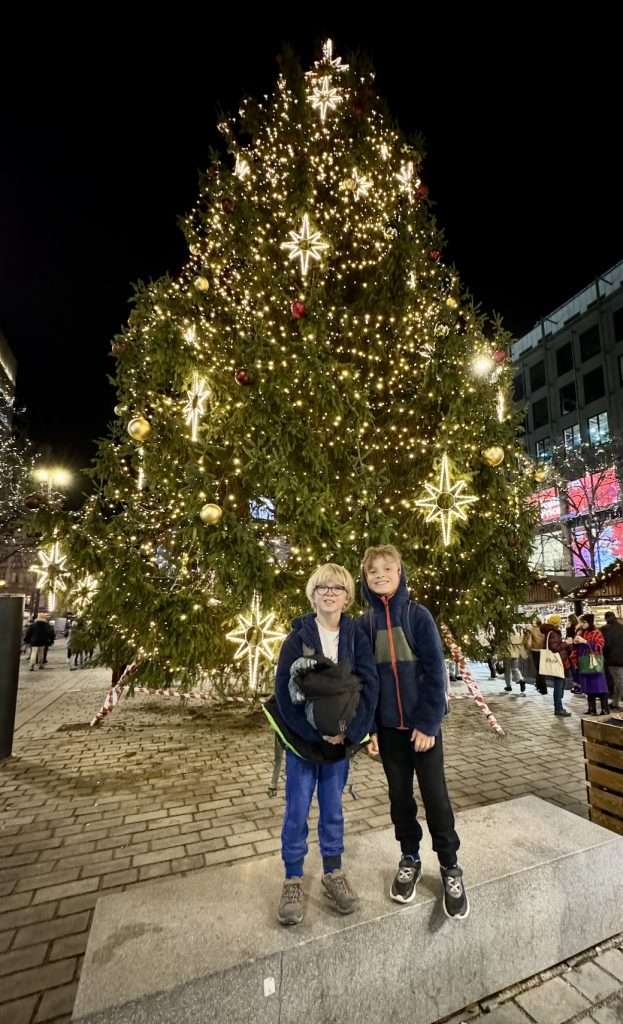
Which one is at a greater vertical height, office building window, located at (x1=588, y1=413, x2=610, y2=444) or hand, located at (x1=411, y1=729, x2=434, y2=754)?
office building window, located at (x1=588, y1=413, x2=610, y2=444)

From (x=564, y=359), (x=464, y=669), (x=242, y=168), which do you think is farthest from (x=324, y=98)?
(x=564, y=359)

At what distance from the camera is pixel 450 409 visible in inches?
299

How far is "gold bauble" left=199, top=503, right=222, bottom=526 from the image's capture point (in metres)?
6.58

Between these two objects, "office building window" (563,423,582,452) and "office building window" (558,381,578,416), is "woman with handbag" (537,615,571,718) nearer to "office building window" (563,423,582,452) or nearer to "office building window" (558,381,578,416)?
"office building window" (563,423,582,452)

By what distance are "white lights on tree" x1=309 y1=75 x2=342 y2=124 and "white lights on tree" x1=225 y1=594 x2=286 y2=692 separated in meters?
9.33

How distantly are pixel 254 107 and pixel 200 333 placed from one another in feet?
17.1

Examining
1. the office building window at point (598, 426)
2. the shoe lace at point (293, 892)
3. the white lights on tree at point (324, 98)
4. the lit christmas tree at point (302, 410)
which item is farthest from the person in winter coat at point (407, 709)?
the office building window at point (598, 426)

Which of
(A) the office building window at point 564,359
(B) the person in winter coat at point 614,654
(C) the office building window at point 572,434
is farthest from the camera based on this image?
(A) the office building window at point 564,359

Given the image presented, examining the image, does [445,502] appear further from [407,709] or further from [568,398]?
[568,398]

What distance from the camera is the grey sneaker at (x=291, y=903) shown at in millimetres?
2436

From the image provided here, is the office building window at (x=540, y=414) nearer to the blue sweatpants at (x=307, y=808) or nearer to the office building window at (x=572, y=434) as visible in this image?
the office building window at (x=572, y=434)

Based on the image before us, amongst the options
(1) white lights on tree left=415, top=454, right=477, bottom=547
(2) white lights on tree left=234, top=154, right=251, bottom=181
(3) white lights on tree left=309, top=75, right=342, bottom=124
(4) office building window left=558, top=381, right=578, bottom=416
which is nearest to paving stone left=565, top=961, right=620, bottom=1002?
(1) white lights on tree left=415, top=454, right=477, bottom=547

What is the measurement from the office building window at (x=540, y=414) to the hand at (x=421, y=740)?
182ft

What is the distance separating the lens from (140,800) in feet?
17.7
